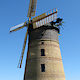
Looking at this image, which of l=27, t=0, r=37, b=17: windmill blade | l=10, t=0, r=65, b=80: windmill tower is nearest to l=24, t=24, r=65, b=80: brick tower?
l=10, t=0, r=65, b=80: windmill tower

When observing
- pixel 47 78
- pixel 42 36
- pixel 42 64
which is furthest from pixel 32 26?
pixel 47 78

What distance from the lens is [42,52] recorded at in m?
19.0

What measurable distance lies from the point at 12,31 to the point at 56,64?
1190cm

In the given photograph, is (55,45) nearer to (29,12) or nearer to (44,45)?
(44,45)

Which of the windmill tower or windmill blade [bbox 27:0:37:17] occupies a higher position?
windmill blade [bbox 27:0:37:17]

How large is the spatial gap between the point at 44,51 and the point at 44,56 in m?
0.94

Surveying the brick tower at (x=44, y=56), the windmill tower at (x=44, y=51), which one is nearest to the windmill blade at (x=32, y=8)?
the windmill tower at (x=44, y=51)

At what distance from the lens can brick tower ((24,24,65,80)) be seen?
17203 millimetres

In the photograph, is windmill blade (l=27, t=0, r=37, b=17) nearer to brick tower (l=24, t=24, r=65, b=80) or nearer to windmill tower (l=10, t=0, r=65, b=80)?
windmill tower (l=10, t=0, r=65, b=80)

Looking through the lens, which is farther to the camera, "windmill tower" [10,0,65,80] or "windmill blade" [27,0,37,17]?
"windmill blade" [27,0,37,17]

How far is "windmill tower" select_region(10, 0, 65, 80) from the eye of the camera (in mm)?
17297

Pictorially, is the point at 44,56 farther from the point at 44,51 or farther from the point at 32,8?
the point at 32,8

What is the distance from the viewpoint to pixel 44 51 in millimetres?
18781

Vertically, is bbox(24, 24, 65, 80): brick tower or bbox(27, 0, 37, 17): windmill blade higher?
bbox(27, 0, 37, 17): windmill blade
